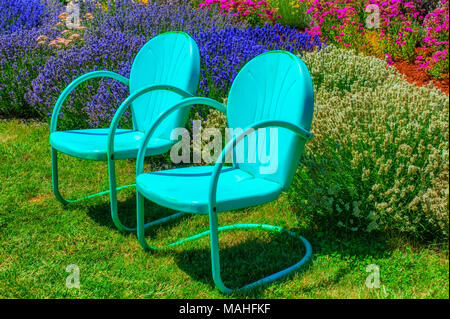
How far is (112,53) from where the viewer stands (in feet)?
16.1

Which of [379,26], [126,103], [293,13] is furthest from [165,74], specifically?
[293,13]

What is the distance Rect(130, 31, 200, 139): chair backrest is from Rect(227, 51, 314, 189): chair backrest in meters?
0.42

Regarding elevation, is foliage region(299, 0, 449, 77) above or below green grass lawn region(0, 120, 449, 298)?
above

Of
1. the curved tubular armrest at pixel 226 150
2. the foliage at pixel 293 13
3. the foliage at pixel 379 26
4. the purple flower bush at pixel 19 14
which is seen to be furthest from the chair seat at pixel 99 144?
the foliage at pixel 293 13

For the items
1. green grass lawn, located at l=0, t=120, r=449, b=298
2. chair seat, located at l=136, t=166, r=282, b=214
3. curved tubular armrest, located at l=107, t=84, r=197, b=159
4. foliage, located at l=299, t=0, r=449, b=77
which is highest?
foliage, located at l=299, t=0, r=449, b=77

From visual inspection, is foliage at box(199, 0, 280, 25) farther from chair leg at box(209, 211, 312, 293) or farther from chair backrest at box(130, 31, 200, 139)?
chair leg at box(209, 211, 312, 293)

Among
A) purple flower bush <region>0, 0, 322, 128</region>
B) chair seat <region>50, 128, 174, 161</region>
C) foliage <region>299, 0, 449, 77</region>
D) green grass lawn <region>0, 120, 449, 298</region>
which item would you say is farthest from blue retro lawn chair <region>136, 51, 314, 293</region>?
foliage <region>299, 0, 449, 77</region>

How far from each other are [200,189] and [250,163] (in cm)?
44

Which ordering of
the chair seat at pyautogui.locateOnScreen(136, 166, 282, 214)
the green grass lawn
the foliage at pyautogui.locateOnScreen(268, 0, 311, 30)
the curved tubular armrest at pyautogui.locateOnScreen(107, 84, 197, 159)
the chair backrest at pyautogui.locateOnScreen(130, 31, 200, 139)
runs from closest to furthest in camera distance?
the chair seat at pyautogui.locateOnScreen(136, 166, 282, 214) → the green grass lawn → the curved tubular armrest at pyautogui.locateOnScreen(107, 84, 197, 159) → the chair backrest at pyautogui.locateOnScreen(130, 31, 200, 139) → the foliage at pyautogui.locateOnScreen(268, 0, 311, 30)

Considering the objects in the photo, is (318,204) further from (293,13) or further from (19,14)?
(19,14)

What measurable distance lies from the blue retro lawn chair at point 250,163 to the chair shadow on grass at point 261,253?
0.06 meters

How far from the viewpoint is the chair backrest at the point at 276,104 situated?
2631 mm

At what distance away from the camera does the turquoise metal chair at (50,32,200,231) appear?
3.21 m
